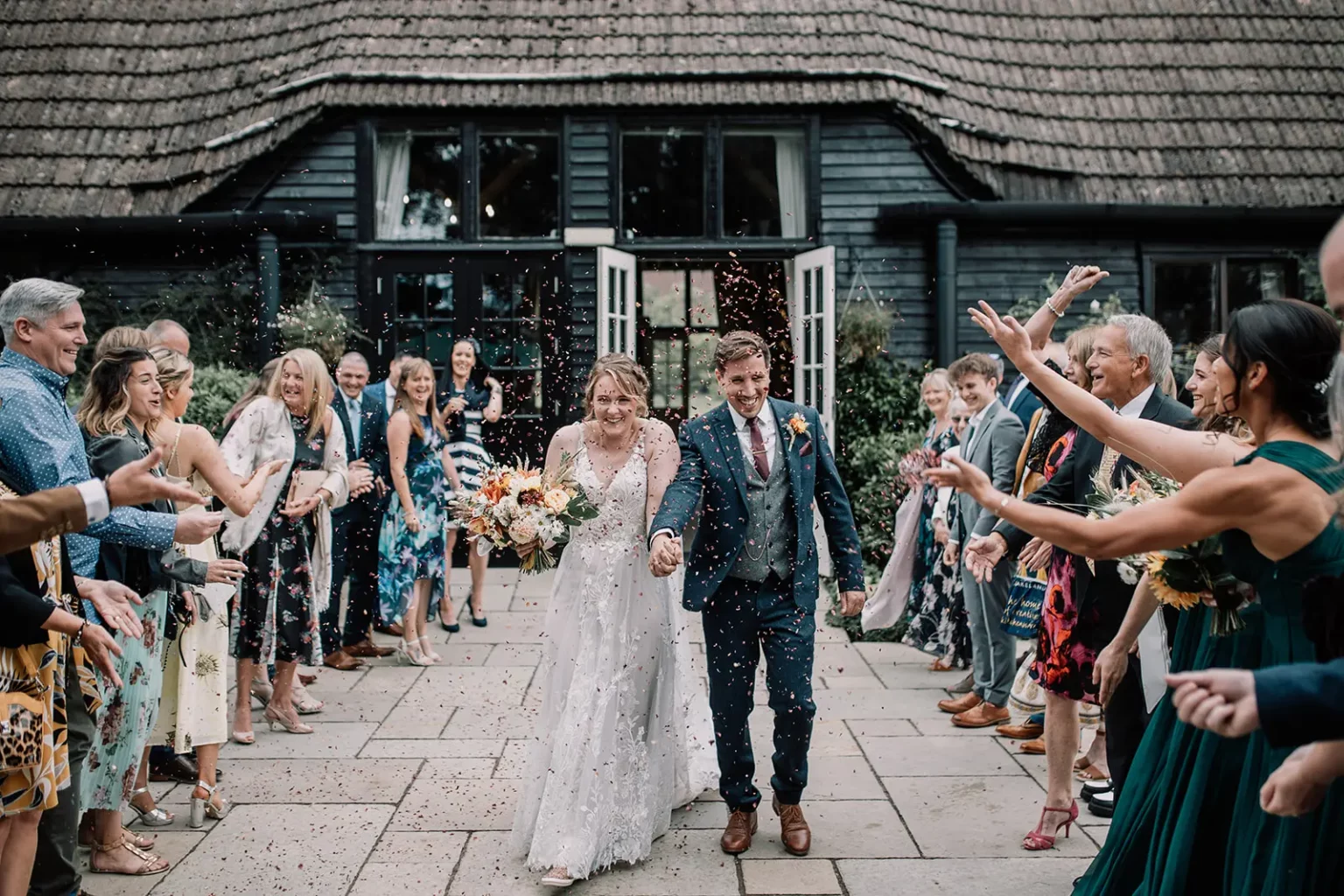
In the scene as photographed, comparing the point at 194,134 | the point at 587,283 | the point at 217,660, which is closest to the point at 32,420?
the point at 217,660

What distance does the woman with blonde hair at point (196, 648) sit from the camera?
4930 mm

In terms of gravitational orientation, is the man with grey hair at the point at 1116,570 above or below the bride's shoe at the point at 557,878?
above

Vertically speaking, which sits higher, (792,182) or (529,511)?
(792,182)

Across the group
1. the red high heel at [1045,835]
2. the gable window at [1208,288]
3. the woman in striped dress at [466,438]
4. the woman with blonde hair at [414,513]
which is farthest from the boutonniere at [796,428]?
the gable window at [1208,288]

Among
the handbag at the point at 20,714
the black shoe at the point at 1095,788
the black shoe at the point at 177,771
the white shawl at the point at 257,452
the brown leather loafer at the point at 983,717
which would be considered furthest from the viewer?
the brown leather loafer at the point at 983,717

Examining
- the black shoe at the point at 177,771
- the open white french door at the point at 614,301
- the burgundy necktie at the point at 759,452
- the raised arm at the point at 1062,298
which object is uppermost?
the open white french door at the point at 614,301

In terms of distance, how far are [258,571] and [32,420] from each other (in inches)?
98.9

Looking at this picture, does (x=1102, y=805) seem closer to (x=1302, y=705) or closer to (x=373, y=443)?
(x=1302, y=705)

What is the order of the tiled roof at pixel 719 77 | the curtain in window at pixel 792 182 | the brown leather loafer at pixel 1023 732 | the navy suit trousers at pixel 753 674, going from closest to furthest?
the navy suit trousers at pixel 753 674
the brown leather loafer at pixel 1023 732
the tiled roof at pixel 719 77
the curtain in window at pixel 792 182

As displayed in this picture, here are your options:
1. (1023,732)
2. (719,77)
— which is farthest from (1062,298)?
(719,77)

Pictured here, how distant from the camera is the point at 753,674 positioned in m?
4.66

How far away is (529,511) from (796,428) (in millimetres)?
1141

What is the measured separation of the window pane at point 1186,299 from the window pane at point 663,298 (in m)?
4.98

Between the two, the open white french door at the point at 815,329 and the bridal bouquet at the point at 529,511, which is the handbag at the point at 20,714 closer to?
the bridal bouquet at the point at 529,511
